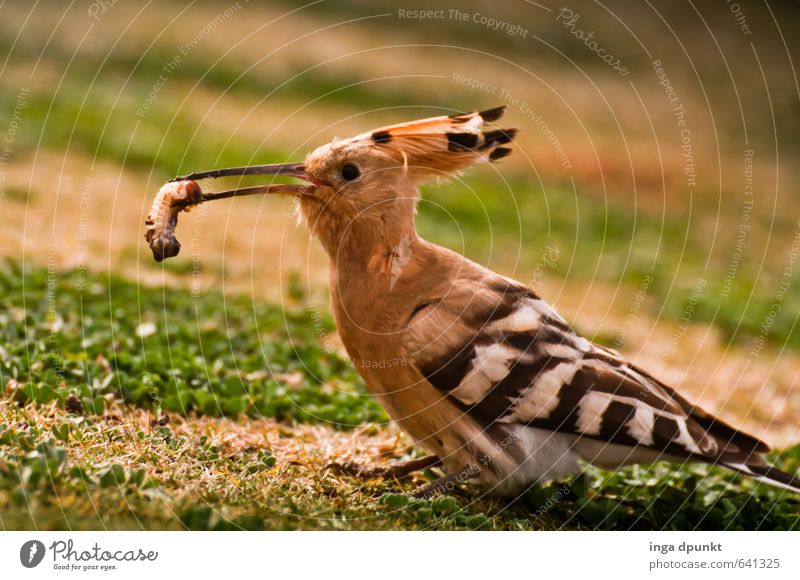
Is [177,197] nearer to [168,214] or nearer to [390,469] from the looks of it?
[168,214]

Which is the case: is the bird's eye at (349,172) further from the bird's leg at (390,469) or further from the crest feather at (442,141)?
the bird's leg at (390,469)

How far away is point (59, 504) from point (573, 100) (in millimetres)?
10410

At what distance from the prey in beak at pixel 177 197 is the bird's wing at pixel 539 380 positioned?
707 millimetres

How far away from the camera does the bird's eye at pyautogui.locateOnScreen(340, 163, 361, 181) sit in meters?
3.34

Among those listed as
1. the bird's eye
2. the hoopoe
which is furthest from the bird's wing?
the bird's eye

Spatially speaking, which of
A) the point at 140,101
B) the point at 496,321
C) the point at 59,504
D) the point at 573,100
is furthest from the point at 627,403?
the point at 573,100

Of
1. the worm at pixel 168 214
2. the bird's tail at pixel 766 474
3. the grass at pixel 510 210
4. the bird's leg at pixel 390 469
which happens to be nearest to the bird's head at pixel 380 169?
the worm at pixel 168 214

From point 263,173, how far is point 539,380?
121 centimetres

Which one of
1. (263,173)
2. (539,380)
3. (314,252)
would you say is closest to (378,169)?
(263,173)

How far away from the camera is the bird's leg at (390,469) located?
338 cm

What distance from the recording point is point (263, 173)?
10.5 ft

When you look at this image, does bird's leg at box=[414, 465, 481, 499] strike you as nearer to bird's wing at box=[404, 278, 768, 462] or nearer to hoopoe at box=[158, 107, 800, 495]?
hoopoe at box=[158, 107, 800, 495]

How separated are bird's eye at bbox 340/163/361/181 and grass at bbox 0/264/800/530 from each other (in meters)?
1.03
